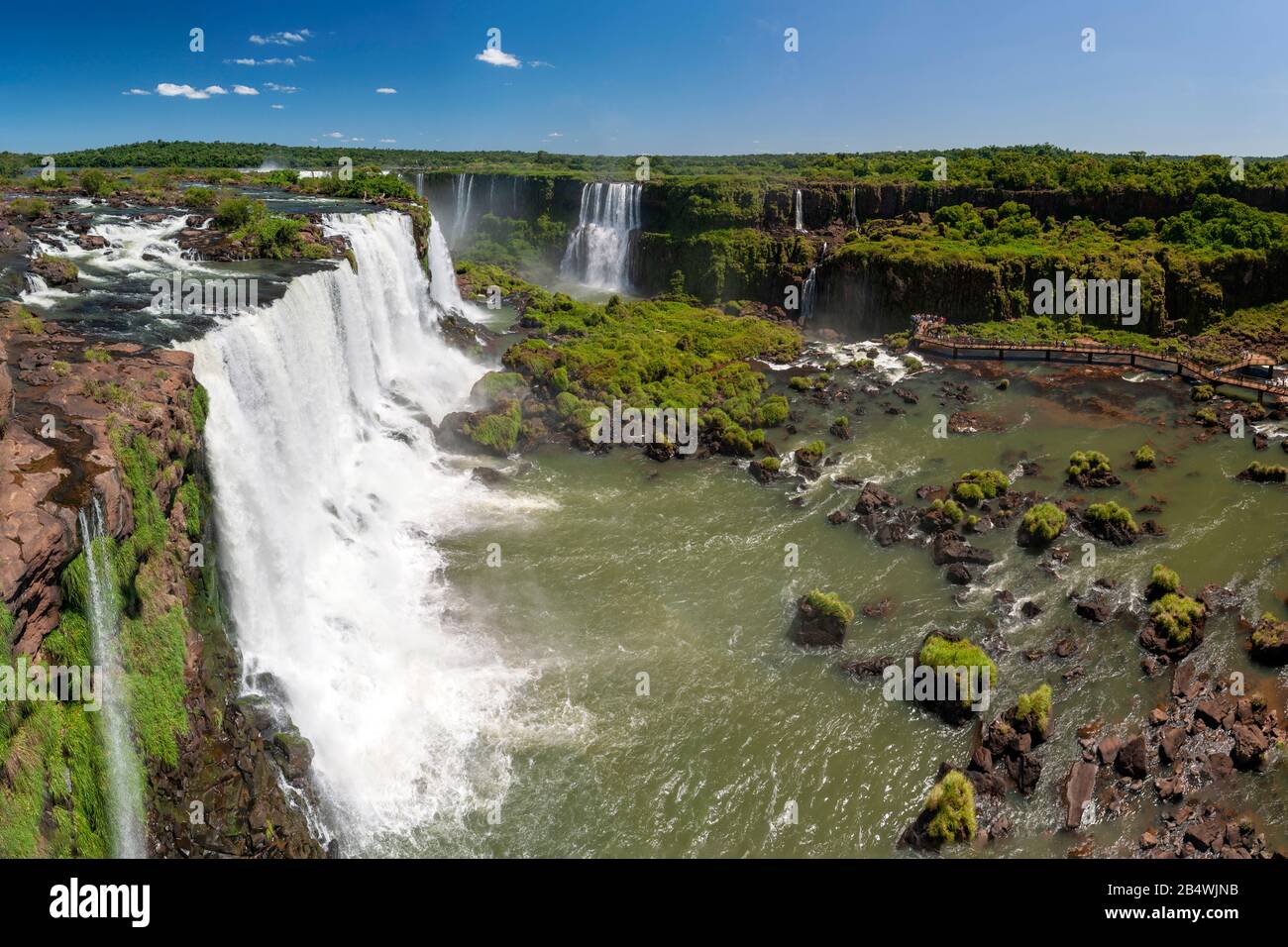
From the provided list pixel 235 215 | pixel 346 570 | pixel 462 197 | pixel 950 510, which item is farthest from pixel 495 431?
pixel 462 197

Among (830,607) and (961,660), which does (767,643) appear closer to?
(830,607)

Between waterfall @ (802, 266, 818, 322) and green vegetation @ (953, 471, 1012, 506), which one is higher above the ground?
waterfall @ (802, 266, 818, 322)

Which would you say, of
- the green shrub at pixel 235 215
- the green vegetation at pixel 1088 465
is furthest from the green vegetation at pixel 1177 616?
the green shrub at pixel 235 215

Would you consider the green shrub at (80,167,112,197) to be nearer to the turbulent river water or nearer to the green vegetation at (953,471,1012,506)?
the turbulent river water

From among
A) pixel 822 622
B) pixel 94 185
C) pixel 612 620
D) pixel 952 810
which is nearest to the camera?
pixel 952 810

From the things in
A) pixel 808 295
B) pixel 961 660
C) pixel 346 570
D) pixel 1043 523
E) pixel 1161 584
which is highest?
pixel 808 295

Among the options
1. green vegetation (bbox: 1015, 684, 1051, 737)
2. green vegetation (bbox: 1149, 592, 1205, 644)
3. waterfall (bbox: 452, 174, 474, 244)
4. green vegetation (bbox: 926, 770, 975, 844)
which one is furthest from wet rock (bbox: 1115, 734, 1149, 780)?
waterfall (bbox: 452, 174, 474, 244)
